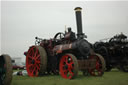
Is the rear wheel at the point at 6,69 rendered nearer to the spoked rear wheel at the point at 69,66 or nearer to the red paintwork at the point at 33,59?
the spoked rear wheel at the point at 69,66

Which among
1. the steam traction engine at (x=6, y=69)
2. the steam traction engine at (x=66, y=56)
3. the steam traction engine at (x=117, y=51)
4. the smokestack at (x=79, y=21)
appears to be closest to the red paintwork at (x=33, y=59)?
the steam traction engine at (x=66, y=56)

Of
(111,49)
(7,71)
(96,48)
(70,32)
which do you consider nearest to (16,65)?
(96,48)

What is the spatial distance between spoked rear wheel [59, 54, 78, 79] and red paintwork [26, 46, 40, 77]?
182 centimetres

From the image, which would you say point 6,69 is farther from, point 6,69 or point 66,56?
point 66,56

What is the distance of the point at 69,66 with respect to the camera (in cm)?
661

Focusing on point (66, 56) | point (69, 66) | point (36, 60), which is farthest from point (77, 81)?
point (36, 60)

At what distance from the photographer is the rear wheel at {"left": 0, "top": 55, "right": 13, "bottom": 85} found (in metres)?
3.78

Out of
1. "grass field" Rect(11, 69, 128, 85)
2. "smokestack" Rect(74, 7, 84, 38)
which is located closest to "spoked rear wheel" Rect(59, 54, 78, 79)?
"grass field" Rect(11, 69, 128, 85)

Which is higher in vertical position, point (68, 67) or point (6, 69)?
point (6, 69)

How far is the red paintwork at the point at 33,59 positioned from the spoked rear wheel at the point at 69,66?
71.6 inches

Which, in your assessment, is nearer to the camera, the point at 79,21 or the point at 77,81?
the point at 77,81

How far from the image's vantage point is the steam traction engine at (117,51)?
37.5 feet

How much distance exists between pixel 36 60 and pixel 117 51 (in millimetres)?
6229

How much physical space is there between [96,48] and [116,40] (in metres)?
1.75
